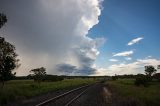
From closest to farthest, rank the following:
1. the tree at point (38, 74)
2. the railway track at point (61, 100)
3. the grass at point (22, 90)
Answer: the railway track at point (61, 100) → the grass at point (22, 90) → the tree at point (38, 74)

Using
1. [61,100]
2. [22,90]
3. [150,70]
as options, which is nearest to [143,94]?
[61,100]

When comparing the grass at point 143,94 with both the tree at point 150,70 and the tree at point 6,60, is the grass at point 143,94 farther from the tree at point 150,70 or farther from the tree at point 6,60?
the tree at point 150,70

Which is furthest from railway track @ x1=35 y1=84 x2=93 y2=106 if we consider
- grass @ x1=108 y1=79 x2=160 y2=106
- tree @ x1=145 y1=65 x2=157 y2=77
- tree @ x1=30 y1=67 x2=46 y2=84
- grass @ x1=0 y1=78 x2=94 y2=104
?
tree @ x1=145 y1=65 x2=157 y2=77

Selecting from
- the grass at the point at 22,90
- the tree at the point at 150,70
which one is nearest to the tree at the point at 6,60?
the grass at the point at 22,90

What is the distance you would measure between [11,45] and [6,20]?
228 inches

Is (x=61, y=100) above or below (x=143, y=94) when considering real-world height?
below

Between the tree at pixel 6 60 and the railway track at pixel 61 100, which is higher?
the tree at pixel 6 60

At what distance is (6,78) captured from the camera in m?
45.0

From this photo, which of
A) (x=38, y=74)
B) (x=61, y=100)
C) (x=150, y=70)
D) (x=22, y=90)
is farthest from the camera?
(x=150, y=70)

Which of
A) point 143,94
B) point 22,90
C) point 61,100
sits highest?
point 22,90

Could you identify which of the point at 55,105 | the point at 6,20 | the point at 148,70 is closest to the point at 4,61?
the point at 6,20

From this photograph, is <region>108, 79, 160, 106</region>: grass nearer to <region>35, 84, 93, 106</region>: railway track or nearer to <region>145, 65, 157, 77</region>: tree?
<region>35, 84, 93, 106</region>: railway track

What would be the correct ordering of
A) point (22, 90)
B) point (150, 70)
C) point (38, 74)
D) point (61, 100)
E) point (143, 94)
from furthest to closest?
point (150, 70)
point (38, 74)
point (22, 90)
point (143, 94)
point (61, 100)

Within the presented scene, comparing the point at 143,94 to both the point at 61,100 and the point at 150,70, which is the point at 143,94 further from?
the point at 150,70
